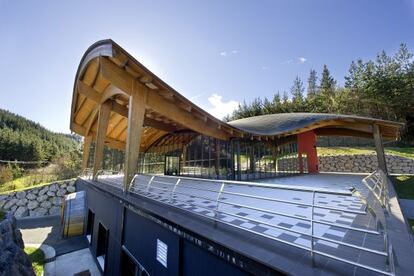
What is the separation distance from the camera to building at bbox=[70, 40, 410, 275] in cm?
263

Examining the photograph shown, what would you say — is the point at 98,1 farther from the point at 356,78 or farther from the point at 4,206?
the point at 356,78

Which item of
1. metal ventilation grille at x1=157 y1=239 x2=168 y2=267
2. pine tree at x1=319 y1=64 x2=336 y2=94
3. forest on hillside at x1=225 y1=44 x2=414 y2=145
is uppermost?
pine tree at x1=319 y1=64 x2=336 y2=94

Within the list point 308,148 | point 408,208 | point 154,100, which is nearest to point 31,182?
point 154,100

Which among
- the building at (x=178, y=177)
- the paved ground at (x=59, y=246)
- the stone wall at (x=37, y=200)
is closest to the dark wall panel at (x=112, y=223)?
the building at (x=178, y=177)

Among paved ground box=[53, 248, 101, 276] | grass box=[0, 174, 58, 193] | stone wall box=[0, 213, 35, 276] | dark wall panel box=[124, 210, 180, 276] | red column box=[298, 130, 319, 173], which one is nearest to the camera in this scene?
dark wall panel box=[124, 210, 180, 276]

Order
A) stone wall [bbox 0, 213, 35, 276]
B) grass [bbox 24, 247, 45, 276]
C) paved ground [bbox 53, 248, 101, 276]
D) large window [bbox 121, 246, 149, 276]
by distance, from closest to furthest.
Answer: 1. stone wall [bbox 0, 213, 35, 276]
2. large window [bbox 121, 246, 149, 276]
3. grass [bbox 24, 247, 45, 276]
4. paved ground [bbox 53, 248, 101, 276]

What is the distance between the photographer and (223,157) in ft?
39.2

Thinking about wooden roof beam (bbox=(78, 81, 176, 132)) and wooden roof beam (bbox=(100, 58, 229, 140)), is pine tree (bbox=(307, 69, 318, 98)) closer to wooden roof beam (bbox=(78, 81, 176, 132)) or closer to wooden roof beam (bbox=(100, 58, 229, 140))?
wooden roof beam (bbox=(78, 81, 176, 132))

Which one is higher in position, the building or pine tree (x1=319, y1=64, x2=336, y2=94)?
pine tree (x1=319, y1=64, x2=336, y2=94)

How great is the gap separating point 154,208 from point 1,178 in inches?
908

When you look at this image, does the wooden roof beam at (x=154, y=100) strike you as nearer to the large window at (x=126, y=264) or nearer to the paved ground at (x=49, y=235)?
the large window at (x=126, y=264)

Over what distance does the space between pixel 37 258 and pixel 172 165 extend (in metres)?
8.91

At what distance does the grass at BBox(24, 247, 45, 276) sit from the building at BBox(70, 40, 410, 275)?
1.83 meters

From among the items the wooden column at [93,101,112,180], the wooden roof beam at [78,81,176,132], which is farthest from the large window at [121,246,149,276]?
the wooden roof beam at [78,81,176,132]
